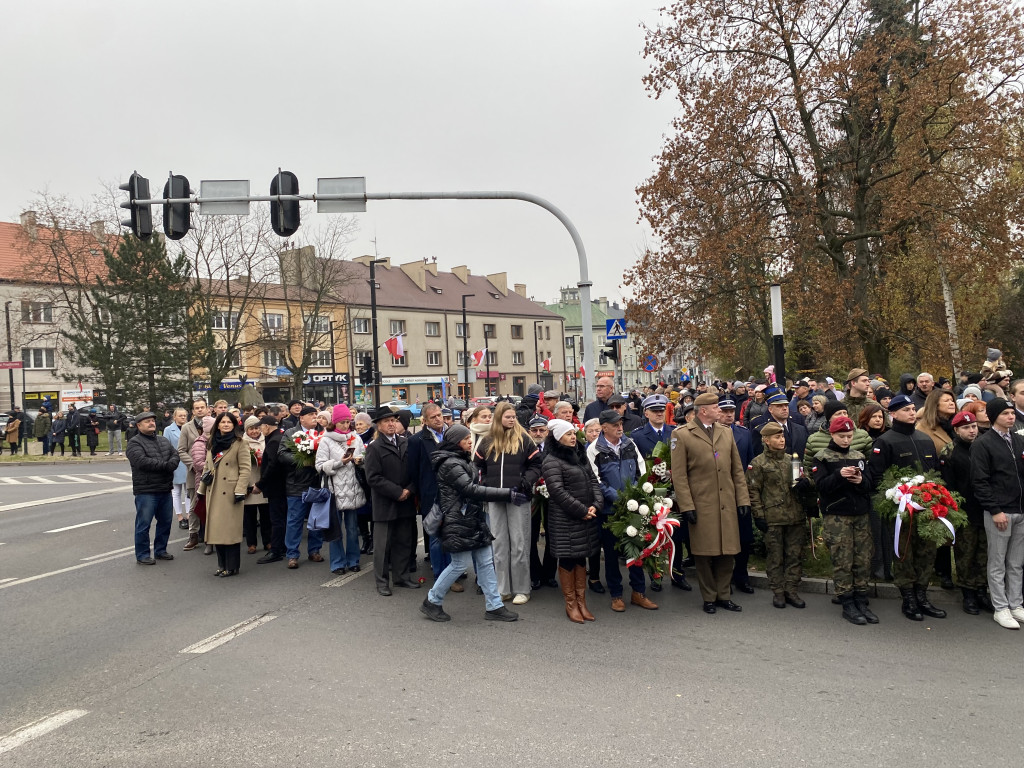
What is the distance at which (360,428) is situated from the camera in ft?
29.8

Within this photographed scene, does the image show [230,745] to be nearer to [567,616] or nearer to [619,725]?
[619,725]

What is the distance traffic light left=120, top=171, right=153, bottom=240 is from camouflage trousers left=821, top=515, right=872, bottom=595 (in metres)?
10.3

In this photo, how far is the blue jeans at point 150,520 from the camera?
30.0 ft

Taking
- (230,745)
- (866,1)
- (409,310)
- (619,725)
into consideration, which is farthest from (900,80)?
(409,310)

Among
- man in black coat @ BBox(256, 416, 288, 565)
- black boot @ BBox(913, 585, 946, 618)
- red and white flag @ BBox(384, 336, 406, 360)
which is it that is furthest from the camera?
red and white flag @ BBox(384, 336, 406, 360)

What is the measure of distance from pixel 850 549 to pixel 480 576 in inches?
133

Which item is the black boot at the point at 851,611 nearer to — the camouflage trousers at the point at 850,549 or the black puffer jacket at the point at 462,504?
the camouflage trousers at the point at 850,549

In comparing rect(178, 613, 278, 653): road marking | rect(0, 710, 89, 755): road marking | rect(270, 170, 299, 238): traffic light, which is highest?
rect(270, 170, 299, 238): traffic light

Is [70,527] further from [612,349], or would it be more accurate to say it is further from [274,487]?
[612,349]

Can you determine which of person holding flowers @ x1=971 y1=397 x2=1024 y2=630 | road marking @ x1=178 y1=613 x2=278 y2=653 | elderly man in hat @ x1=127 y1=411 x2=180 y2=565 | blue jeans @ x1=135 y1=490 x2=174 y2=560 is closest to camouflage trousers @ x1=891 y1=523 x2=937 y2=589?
person holding flowers @ x1=971 y1=397 x2=1024 y2=630

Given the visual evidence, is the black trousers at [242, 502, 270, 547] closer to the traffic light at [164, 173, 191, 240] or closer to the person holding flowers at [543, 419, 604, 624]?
the traffic light at [164, 173, 191, 240]

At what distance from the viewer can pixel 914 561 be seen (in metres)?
6.46

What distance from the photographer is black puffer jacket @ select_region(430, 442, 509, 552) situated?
666cm

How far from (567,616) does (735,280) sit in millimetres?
15510
